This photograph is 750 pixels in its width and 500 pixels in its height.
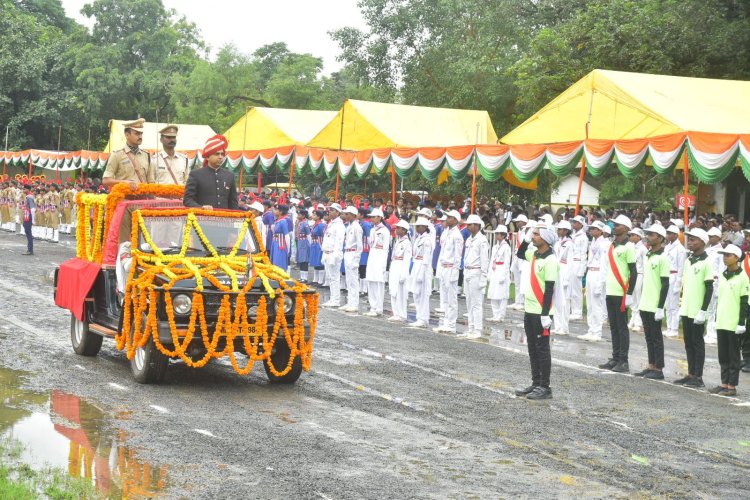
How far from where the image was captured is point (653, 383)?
1350 cm

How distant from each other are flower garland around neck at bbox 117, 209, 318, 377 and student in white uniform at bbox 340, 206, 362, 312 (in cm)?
893

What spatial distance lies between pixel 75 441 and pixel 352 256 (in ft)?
42.8

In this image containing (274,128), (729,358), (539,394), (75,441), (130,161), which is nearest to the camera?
(75,441)

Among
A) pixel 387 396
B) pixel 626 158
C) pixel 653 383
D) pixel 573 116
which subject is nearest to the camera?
pixel 387 396

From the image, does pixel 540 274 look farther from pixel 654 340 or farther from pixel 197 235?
pixel 197 235

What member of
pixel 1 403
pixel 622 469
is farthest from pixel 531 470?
pixel 1 403

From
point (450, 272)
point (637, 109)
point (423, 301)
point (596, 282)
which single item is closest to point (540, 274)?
point (450, 272)

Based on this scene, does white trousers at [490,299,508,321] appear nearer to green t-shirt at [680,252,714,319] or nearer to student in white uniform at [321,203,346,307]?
student in white uniform at [321,203,346,307]

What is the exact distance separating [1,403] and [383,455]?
3.77 metres

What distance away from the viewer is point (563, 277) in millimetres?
19422

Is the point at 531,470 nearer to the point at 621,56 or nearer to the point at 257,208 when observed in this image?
the point at 257,208

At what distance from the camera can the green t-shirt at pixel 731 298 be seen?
1284 centimetres

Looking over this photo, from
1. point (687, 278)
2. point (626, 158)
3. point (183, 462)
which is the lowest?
point (183, 462)

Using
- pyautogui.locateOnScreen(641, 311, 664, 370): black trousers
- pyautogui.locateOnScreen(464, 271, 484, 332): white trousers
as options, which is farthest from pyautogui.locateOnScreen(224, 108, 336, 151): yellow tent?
pyautogui.locateOnScreen(641, 311, 664, 370): black trousers
